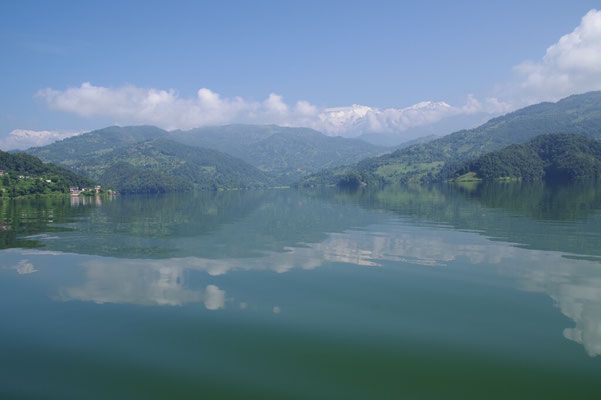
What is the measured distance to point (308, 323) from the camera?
552 inches

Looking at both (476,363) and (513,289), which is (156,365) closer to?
(476,363)

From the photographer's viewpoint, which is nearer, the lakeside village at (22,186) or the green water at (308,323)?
the green water at (308,323)

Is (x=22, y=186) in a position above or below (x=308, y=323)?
above

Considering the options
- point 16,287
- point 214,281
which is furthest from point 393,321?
point 16,287

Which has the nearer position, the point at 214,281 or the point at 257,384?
the point at 257,384

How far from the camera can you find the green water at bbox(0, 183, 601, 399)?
32.9 feet

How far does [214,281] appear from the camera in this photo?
20188mm

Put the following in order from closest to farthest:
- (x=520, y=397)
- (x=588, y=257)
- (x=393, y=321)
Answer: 1. (x=520, y=397)
2. (x=393, y=321)
3. (x=588, y=257)

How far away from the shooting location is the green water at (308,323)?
1003 cm

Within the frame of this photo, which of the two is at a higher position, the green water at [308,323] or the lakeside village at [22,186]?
the lakeside village at [22,186]

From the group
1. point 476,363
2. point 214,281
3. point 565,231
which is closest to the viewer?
point 476,363

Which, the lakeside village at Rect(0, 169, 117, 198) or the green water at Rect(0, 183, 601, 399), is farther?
the lakeside village at Rect(0, 169, 117, 198)

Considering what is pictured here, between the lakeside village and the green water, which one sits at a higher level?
the lakeside village

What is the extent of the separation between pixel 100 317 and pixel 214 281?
6242mm
